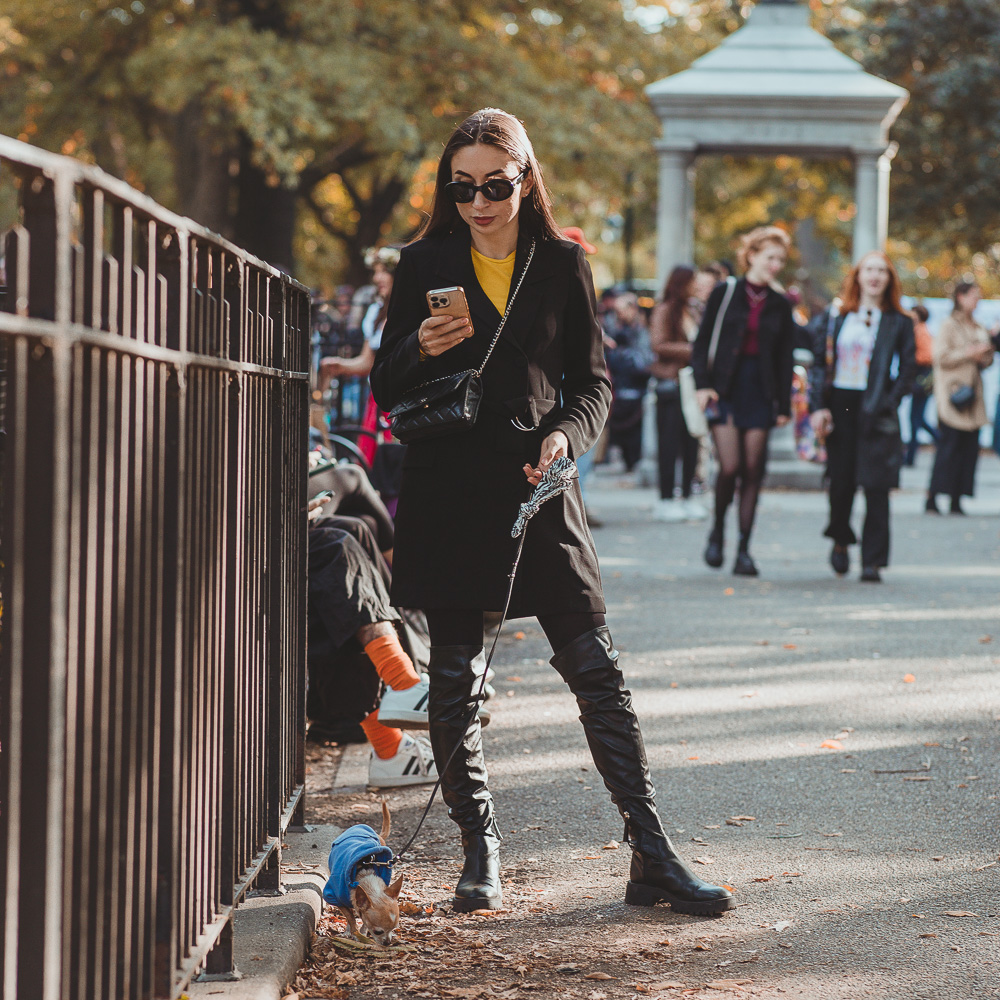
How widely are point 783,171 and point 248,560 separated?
35.0 metres

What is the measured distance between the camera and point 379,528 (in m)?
5.98

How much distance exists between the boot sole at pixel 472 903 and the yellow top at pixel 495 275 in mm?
1427

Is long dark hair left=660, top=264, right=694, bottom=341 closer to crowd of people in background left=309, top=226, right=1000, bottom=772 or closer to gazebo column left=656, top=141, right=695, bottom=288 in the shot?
crowd of people in background left=309, top=226, right=1000, bottom=772

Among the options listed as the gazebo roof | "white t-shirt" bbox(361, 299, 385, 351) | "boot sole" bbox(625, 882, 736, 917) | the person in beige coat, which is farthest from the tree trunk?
"boot sole" bbox(625, 882, 736, 917)

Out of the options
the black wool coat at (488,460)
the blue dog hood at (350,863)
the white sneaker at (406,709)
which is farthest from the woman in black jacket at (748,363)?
the blue dog hood at (350,863)

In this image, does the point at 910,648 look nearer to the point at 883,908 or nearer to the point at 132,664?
the point at 883,908

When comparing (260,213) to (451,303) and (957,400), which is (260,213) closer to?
(957,400)

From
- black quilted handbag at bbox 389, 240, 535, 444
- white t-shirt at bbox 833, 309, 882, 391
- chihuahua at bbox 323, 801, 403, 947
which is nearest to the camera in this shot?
chihuahua at bbox 323, 801, 403, 947

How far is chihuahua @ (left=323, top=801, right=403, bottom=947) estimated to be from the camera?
3.42 m

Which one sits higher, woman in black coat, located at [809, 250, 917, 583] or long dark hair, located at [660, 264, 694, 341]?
long dark hair, located at [660, 264, 694, 341]

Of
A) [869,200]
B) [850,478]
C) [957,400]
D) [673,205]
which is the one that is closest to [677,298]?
[850,478]

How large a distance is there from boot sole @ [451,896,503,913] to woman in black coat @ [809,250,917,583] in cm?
631

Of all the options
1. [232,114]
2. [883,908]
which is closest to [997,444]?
[232,114]

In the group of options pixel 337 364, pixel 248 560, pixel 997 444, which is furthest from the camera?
pixel 997 444
